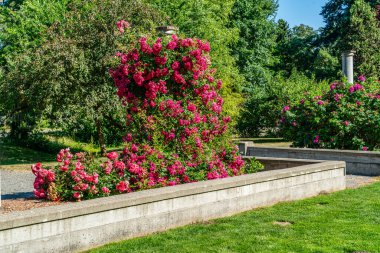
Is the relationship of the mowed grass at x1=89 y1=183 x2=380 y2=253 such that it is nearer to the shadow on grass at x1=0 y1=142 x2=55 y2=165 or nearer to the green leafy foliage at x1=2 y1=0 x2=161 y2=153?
the green leafy foliage at x1=2 y1=0 x2=161 y2=153

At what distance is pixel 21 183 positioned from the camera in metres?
14.4

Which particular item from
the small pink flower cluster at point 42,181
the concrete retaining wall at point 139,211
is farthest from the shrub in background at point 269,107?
the small pink flower cluster at point 42,181

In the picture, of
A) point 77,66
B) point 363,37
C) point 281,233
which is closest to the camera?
point 281,233

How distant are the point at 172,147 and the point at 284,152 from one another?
22.6 feet

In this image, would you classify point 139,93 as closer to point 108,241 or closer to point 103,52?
point 108,241

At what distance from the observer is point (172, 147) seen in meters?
10.2

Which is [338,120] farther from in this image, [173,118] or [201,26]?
[201,26]

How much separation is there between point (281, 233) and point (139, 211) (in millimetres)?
1910

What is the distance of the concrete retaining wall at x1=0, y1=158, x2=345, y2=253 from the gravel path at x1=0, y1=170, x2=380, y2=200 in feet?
10.1

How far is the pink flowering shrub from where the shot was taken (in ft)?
53.6

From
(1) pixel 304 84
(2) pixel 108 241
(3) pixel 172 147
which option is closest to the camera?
(2) pixel 108 241

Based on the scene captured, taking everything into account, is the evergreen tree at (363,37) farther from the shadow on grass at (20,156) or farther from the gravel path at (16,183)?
the gravel path at (16,183)

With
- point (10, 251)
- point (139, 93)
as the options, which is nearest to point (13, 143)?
point (139, 93)

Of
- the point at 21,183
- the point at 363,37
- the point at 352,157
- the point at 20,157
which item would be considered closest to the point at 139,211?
the point at 21,183
